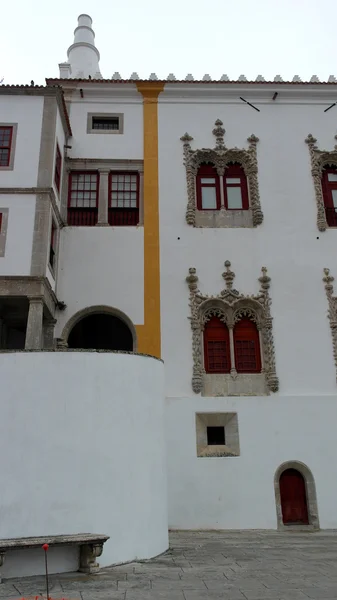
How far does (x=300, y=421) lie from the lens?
47.8ft

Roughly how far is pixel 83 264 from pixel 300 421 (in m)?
8.01

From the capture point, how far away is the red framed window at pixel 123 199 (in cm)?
1670

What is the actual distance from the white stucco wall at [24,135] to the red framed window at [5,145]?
24 centimetres

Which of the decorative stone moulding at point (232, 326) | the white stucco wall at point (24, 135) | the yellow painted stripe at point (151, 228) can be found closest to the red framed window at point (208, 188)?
the yellow painted stripe at point (151, 228)

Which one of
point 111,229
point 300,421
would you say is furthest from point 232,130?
point 300,421

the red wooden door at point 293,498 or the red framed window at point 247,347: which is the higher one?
the red framed window at point 247,347

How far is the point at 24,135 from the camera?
14.5 m

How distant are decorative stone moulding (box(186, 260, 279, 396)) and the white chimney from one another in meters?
13.7

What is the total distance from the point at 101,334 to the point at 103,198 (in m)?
5.36

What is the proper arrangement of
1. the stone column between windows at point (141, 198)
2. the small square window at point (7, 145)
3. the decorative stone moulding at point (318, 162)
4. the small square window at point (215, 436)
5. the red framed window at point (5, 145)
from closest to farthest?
the small square window at point (7, 145) → the red framed window at point (5, 145) → the small square window at point (215, 436) → the stone column between windows at point (141, 198) → the decorative stone moulding at point (318, 162)

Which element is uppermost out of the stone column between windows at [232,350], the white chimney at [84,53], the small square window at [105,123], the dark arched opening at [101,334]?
the white chimney at [84,53]

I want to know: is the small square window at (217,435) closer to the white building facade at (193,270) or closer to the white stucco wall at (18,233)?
the white building facade at (193,270)

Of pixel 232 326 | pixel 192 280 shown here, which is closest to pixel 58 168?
pixel 192 280

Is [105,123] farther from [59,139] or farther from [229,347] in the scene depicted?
[229,347]
